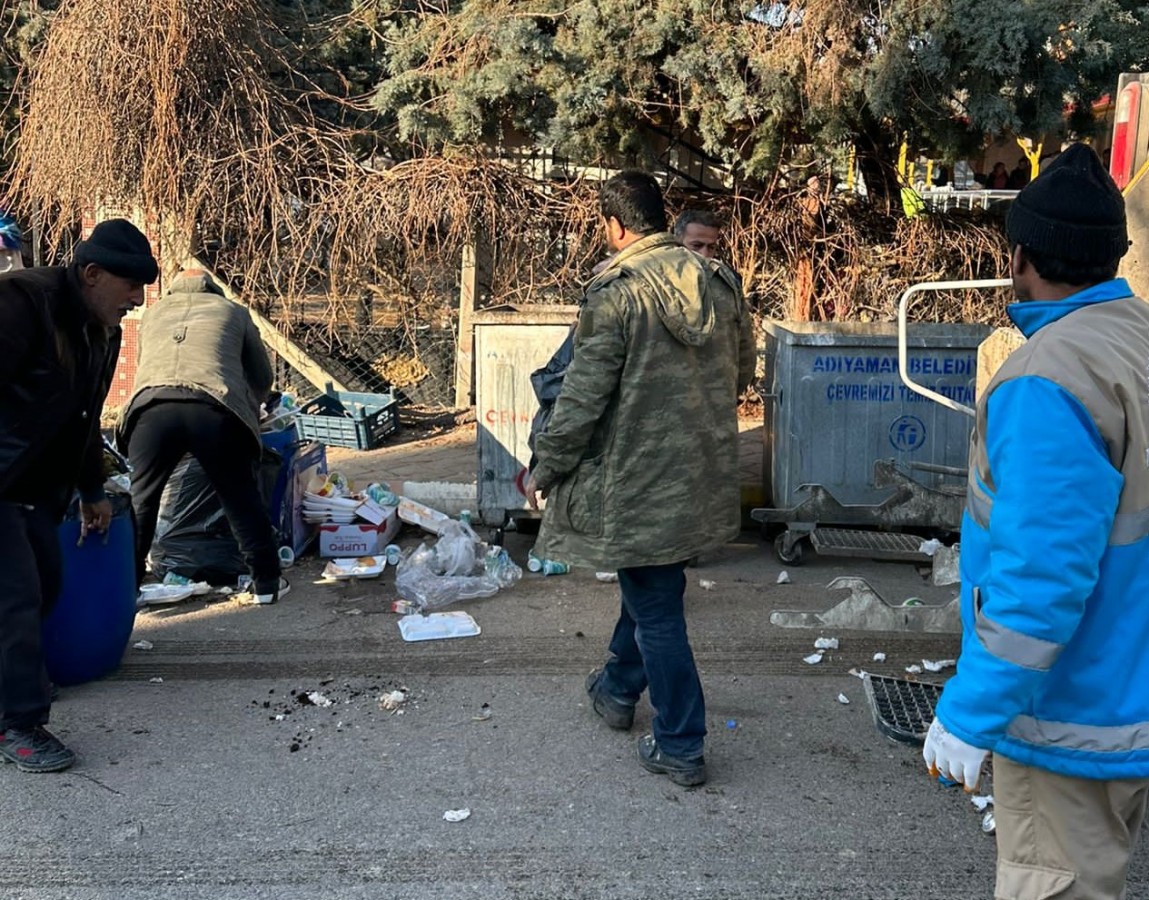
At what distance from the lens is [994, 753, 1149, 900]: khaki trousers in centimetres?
195

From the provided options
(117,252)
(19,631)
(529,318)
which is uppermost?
(117,252)

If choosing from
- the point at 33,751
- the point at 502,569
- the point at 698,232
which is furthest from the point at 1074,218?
the point at 502,569

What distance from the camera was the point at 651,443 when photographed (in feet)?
11.3

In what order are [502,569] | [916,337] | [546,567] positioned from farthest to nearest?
1. [916,337]
2. [546,567]
3. [502,569]

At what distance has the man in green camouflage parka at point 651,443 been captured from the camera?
3.40m

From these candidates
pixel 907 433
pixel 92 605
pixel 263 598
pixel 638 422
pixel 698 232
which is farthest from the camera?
pixel 907 433

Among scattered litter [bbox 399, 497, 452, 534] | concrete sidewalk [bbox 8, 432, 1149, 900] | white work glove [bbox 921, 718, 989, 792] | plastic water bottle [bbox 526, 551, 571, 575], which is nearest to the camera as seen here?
white work glove [bbox 921, 718, 989, 792]

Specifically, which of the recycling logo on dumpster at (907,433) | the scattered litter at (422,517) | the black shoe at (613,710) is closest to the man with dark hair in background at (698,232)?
the recycling logo on dumpster at (907,433)

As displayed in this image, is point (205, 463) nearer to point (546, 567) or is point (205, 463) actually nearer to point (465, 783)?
point (546, 567)

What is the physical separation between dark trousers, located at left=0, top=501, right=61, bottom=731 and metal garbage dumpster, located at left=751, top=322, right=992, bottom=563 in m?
3.69

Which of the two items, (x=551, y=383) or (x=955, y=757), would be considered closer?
(x=955, y=757)

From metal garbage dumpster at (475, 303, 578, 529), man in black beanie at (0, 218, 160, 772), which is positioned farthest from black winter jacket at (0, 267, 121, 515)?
metal garbage dumpster at (475, 303, 578, 529)

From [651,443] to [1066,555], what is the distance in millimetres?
1760

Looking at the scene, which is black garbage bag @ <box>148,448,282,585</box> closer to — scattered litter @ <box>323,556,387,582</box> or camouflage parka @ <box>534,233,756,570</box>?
scattered litter @ <box>323,556,387,582</box>
